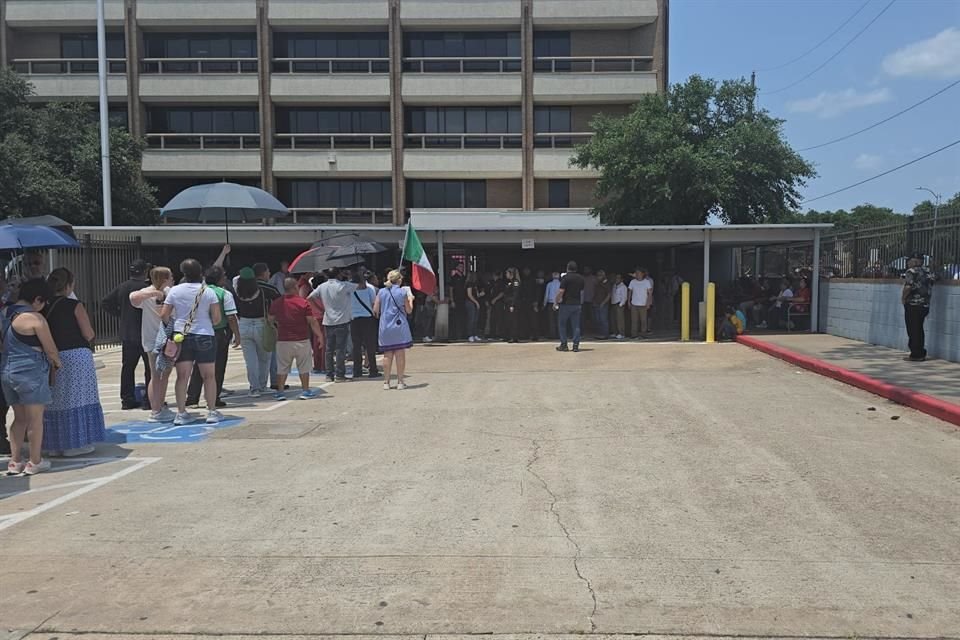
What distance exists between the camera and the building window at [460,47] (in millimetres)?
36312

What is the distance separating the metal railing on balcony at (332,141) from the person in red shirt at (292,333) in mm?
25897

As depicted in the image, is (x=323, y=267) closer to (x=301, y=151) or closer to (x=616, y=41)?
(x=301, y=151)

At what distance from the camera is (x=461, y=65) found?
36000 millimetres

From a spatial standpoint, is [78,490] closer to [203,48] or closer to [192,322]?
[192,322]

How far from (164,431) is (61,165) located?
24.9m

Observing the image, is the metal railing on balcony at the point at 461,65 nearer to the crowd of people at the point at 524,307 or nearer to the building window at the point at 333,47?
the building window at the point at 333,47

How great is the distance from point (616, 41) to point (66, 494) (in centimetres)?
3485

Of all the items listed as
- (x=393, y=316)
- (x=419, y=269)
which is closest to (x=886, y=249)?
(x=419, y=269)

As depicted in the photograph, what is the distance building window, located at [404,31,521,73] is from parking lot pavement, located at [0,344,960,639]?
29748mm

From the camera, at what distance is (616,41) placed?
3666 centimetres

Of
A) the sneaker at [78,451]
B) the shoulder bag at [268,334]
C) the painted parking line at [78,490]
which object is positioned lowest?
the painted parking line at [78,490]

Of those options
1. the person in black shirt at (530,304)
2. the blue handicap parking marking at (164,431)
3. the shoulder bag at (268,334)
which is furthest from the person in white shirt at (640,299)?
the blue handicap parking marking at (164,431)

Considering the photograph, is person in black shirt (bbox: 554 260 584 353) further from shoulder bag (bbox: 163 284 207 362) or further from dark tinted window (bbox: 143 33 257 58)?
dark tinted window (bbox: 143 33 257 58)

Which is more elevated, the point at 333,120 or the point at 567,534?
the point at 333,120
